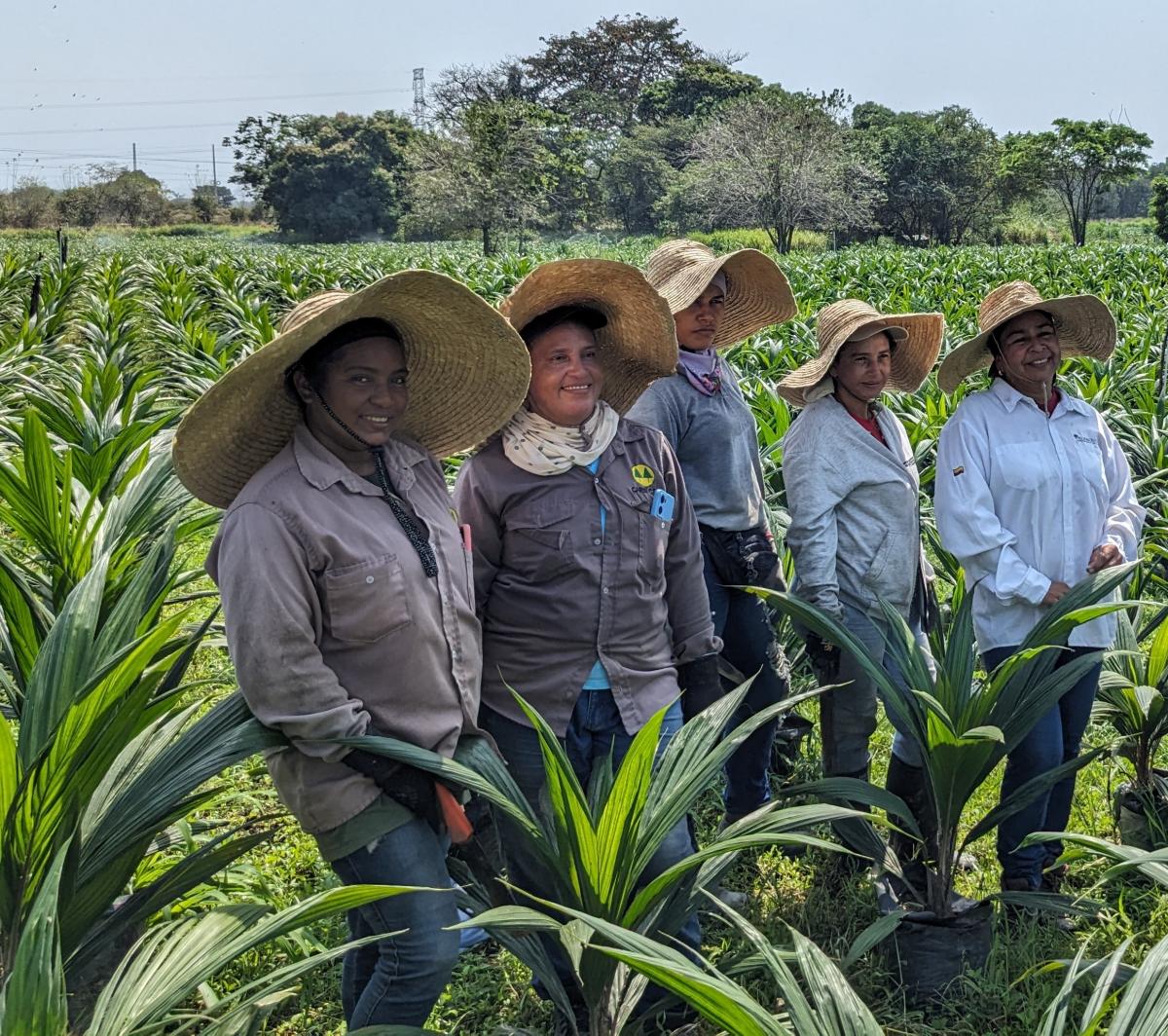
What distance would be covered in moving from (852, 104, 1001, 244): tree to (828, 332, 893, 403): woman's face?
57.0m

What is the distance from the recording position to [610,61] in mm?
93812

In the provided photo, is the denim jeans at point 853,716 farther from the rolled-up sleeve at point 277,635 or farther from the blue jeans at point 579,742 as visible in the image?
the rolled-up sleeve at point 277,635

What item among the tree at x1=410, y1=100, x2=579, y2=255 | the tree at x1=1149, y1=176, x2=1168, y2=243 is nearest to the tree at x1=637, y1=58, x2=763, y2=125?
the tree at x1=1149, y1=176, x2=1168, y2=243

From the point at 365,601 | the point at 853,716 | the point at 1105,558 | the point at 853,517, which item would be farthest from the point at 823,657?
the point at 365,601

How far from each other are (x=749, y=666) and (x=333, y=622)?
1.61 m

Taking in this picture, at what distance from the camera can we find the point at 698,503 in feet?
10.6

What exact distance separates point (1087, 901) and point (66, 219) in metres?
70.1

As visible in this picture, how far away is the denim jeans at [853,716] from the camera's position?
10.3ft

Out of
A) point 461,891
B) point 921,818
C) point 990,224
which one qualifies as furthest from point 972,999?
point 990,224

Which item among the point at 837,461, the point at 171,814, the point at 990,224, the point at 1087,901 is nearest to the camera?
the point at 171,814

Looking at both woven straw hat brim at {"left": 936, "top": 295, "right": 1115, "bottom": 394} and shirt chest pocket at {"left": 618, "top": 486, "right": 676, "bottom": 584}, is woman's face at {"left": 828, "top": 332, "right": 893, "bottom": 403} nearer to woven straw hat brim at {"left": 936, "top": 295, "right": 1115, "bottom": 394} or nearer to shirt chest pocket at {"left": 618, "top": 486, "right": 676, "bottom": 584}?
woven straw hat brim at {"left": 936, "top": 295, "right": 1115, "bottom": 394}

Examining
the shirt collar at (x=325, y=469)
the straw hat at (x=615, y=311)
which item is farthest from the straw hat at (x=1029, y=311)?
the shirt collar at (x=325, y=469)

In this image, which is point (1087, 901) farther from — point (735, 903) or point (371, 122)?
point (371, 122)

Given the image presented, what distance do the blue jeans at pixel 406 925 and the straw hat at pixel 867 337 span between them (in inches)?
68.4
